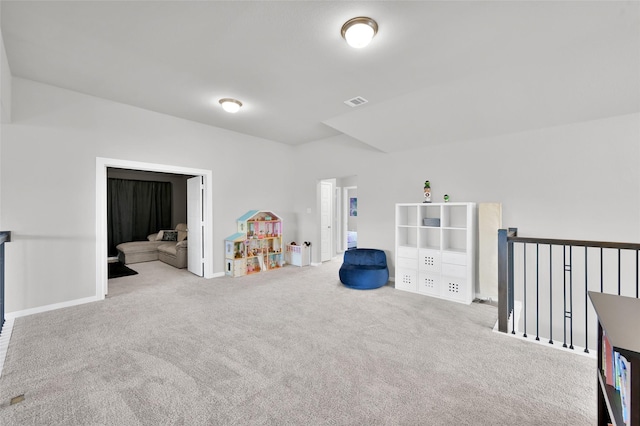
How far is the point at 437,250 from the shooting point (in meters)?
4.09

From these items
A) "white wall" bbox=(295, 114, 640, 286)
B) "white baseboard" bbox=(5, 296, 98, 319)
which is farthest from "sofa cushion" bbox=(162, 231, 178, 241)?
"white wall" bbox=(295, 114, 640, 286)

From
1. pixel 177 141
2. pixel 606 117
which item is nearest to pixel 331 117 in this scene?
pixel 177 141

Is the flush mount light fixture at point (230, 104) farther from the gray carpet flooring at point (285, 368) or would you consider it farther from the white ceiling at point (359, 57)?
the gray carpet flooring at point (285, 368)

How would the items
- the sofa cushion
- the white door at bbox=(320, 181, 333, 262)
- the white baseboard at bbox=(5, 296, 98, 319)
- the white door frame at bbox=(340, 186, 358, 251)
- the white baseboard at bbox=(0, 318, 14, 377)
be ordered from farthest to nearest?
the white door frame at bbox=(340, 186, 358, 251)
the sofa cushion
the white door at bbox=(320, 181, 333, 262)
the white baseboard at bbox=(5, 296, 98, 319)
the white baseboard at bbox=(0, 318, 14, 377)

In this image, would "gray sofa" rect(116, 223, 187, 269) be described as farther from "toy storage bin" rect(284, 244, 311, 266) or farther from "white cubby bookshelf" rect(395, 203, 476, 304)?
"white cubby bookshelf" rect(395, 203, 476, 304)

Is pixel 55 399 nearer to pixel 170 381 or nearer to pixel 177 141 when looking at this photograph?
pixel 170 381

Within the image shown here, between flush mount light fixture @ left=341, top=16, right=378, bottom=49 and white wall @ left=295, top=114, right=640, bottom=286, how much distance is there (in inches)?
102

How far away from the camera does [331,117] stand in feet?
14.3

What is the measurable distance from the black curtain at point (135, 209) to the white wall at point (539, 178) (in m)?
6.46

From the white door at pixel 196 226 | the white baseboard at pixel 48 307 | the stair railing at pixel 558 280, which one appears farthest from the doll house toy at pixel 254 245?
the stair railing at pixel 558 280

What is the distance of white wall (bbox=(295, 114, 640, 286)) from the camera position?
121 inches

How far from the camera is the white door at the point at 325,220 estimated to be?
6480 mm

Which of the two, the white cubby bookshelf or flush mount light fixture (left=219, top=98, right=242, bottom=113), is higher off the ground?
flush mount light fixture (left=219, top=98, right=242, bottom=113)

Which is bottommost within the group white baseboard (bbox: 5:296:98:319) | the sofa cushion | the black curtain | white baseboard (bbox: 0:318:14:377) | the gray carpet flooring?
the gray carpet flooring
